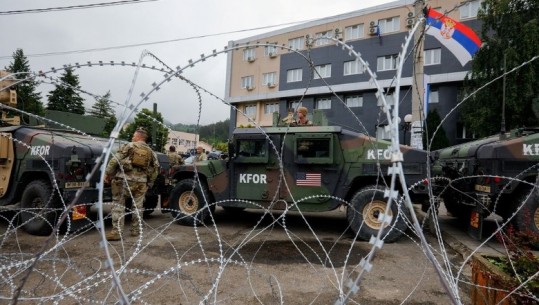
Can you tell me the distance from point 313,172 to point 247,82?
85.2 feet

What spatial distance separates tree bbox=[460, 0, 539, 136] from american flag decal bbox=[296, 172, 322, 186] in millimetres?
13837

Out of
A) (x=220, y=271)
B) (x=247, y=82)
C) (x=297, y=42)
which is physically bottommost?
(x=220, y=271)

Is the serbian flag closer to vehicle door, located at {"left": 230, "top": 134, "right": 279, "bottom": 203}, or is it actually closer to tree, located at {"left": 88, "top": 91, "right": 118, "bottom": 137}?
vehicle door, located at {"left": 230, "top": 134, "right": 279, "bottom": 203}

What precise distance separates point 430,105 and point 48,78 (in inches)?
899

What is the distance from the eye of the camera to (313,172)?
5.93m

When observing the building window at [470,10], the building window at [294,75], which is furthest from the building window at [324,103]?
the building window at [470,10]

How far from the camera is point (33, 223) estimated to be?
17.7 ft

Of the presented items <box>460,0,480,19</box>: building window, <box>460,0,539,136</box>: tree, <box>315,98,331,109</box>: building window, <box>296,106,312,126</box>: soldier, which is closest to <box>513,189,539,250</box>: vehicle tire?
<box>296,106,312,126</box>: soldier

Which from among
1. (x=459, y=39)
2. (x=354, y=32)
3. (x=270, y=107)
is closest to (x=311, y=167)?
(x=459, y=39)

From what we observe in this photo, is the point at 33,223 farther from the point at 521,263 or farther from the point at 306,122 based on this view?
the point at 521,263

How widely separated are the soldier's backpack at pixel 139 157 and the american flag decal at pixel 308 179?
2.38 m

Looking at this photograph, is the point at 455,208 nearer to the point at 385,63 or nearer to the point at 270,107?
the point at 385,63

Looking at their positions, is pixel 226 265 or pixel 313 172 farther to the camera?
pixel 313 172

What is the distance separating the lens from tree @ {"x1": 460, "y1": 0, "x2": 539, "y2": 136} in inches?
635
